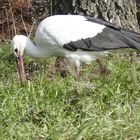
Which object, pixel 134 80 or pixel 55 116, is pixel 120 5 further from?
pixel 55 116

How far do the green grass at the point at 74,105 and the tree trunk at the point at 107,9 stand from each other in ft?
Answer: 3.51

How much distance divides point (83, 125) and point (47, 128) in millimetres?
512

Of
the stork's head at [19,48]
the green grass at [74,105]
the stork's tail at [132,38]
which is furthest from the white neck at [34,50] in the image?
the stork's tail at [132,38]

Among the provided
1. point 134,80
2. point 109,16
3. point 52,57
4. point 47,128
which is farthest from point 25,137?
point 109,16

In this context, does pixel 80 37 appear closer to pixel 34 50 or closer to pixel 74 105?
pixel 34 50

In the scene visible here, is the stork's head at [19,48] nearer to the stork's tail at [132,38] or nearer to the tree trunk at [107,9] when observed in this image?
the tree trunk at [107,9]

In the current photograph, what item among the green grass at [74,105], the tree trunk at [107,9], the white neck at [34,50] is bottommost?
the green grass at [74,105]

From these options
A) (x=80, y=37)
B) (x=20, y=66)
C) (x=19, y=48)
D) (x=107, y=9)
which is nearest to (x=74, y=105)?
(x=80, y=37)

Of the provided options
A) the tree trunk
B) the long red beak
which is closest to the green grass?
the long red beak

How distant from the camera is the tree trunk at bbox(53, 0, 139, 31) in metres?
8.56

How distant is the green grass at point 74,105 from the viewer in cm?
529

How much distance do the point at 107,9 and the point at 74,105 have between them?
8.85 feet

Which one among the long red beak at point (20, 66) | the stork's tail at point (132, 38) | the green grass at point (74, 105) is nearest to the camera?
the green grass at point (74, 105)

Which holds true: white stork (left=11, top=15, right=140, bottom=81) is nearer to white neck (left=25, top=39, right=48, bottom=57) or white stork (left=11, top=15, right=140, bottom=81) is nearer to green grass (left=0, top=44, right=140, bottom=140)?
white neck (left=25, top=39, right=48, bottom=57)
